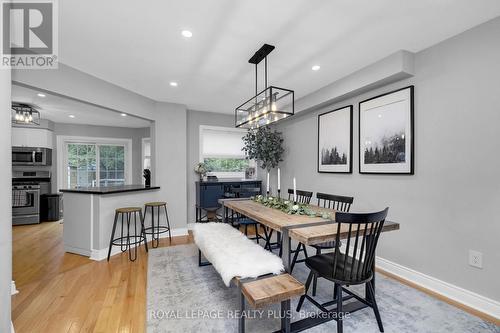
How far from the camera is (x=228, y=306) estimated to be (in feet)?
7.07

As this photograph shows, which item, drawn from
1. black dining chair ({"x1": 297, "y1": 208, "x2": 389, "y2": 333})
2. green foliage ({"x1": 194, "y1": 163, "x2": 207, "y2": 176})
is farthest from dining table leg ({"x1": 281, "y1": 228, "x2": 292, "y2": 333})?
green foliage ({"x1": 194, "y1": 163, "x2": 207, "y2": 176})

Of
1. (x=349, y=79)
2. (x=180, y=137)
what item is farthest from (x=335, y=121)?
(x=180, y=137)

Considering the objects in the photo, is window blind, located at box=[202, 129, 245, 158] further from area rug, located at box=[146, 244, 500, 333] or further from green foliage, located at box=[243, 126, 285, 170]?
area rug, located at box=[146, 244, 500, 333]

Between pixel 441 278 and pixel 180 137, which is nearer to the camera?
pixel 441 278

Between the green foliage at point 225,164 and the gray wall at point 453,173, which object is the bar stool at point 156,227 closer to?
the green foliage at point 225,164

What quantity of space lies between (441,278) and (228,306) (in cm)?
223

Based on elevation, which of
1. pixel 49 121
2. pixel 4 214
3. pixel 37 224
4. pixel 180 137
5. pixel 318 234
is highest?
pixel 49 121

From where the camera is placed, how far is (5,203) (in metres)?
1.48

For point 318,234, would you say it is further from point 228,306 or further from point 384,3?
point 384,3

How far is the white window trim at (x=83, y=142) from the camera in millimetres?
6078

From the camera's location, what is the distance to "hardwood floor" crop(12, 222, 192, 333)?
193 cm

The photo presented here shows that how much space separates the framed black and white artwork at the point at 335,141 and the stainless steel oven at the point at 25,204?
21.6 ft

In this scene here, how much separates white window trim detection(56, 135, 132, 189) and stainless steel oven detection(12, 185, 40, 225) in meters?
0.67

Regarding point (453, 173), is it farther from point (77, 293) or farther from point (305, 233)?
point (77, 293)
